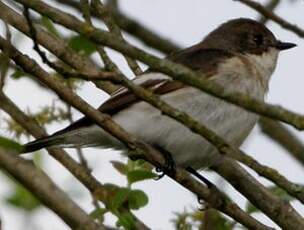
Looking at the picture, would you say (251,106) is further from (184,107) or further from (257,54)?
(257,54)

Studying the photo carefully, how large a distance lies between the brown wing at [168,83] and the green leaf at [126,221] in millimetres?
1184

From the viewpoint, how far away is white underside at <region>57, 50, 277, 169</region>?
253 inches

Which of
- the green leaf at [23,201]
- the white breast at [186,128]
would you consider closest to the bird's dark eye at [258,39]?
the white breast at [186,128]

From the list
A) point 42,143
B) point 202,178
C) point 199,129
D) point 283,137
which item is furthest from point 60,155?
point 283,137

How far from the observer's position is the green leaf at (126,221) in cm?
484

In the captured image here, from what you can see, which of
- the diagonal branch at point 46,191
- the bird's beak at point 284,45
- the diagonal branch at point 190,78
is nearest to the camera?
the diagonal branch at point 190,78

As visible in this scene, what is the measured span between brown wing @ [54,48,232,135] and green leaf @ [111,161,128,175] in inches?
29.0

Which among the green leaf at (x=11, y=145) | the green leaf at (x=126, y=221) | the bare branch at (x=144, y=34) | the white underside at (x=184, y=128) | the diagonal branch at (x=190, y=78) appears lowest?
the bare branch at (x=144, y=34)

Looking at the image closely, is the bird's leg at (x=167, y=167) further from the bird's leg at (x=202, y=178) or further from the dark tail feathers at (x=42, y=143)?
the dark tail feathers at (x=42, y=143)

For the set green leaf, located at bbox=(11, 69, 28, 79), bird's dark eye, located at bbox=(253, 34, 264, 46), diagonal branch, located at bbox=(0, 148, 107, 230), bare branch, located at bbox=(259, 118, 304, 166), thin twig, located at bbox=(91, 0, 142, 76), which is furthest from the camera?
bird's dark eye, located at bbox=(253, 34, 264, 46)

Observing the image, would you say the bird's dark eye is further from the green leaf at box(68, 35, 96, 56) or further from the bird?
the green leaf at box(68, 35, 96, 56)

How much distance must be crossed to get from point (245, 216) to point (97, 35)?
5.13 feet

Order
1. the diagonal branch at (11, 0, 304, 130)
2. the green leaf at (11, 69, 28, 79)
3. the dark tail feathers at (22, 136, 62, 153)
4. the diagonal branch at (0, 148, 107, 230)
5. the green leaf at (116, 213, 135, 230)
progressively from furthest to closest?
the green leaf at (11, 69, 28, 79), the dark tail feathers at (22, 136, 62, 153), the green leaf at (116, 213, 135, 230), the diagonal branch at (0, 148, 107, 230), the diagonal branch at (11, 0, 304, 130)

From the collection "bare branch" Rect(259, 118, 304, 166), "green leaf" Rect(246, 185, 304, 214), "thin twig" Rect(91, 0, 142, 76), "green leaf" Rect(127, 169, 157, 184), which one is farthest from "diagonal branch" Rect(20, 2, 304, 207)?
"bare branch" Rect(259, 118, 304, 166)
